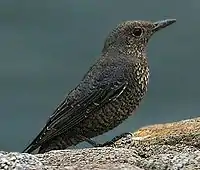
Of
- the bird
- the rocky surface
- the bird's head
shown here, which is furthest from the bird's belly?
the rocky surface

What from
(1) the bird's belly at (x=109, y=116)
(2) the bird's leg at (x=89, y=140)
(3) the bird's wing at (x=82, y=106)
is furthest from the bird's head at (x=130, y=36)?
(2) the bird's leg at (x=89, y=140)

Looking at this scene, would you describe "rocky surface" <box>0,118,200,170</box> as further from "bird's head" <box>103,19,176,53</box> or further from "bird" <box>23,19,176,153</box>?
"bird's head" <box>103,19,176,53</box>

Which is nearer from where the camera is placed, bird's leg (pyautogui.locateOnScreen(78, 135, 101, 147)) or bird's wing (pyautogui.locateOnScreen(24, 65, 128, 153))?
bird's leg (pyautogui.locateOnScreen(78, 135, 101, 147))

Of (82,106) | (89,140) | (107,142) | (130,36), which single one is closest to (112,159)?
(107,142)

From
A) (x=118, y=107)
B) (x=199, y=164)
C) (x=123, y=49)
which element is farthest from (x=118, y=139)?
(x=199, y=164)

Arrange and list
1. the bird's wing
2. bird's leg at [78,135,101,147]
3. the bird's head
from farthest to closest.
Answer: the bird's head < the bird's wing < bird's leg at [78,135,101,147]

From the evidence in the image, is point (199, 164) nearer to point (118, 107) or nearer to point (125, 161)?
point (125, 161)

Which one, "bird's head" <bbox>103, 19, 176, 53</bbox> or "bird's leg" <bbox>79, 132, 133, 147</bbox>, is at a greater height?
"bird's head" <bbox>103, 19, 176, 53</bbox>

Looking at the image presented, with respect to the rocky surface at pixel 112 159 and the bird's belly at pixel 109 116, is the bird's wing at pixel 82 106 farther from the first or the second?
the rocky surface at pixel 112 159

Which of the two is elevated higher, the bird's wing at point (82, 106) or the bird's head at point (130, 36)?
the bird's head at point (130, 36)
